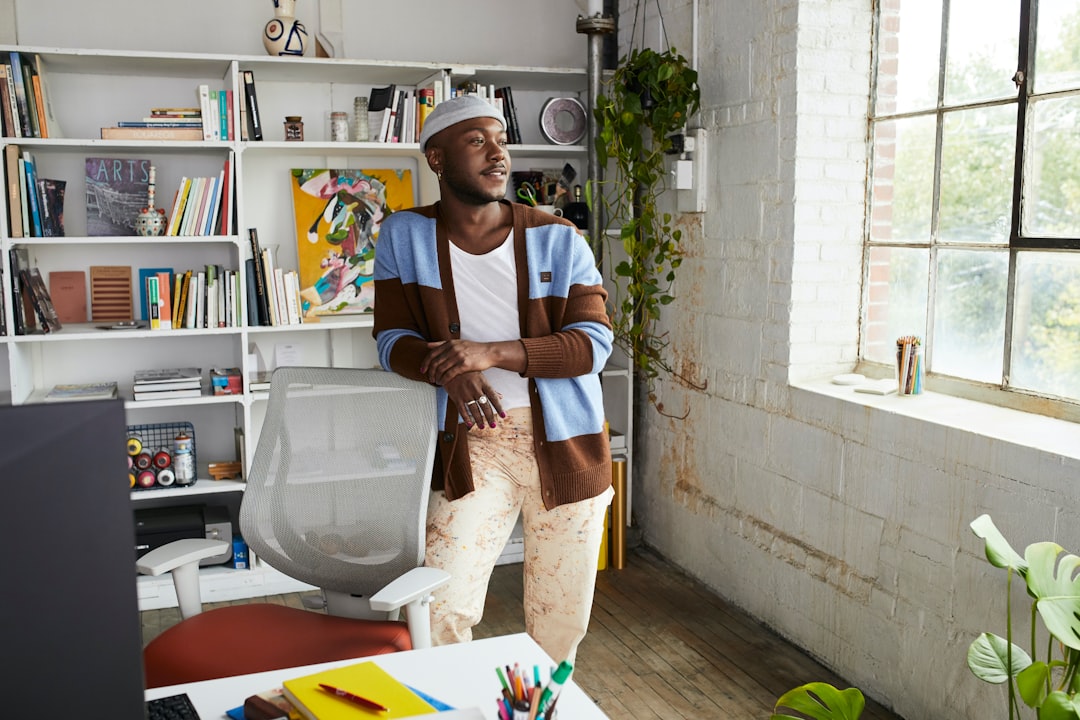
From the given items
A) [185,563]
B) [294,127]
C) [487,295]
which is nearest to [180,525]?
[294,127]

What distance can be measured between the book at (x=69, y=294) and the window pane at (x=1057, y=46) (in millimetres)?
3329

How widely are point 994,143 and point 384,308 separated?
174 centimetres

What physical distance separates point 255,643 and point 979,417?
1.92 m

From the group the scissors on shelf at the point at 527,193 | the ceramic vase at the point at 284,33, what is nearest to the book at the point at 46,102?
the ceramic vase at the point at 284,33

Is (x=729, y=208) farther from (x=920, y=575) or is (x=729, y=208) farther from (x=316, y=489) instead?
(x=316, y=489)

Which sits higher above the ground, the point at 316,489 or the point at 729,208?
the point at 729,208

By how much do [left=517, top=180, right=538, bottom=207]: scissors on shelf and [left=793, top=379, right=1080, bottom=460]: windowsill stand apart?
141cm

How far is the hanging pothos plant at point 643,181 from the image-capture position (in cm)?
361

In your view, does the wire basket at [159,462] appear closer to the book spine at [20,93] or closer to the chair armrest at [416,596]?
the book spine at [20,93]

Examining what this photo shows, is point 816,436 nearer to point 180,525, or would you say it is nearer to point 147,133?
point 180,525

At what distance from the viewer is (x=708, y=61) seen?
143 inches

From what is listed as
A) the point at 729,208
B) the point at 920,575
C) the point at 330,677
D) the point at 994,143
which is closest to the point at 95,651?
the point at 330,677

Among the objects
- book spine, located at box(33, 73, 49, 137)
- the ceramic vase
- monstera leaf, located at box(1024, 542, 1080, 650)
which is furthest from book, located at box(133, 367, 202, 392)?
monstera leaf, located at box(1024, 542, 1080, 650)

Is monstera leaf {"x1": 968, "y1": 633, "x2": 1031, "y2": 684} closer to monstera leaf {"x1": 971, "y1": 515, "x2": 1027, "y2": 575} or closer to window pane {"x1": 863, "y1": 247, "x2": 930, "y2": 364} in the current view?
monstera leaf {"x1": 971, "y1": 515, "x2": 1027, "y2": 575}
